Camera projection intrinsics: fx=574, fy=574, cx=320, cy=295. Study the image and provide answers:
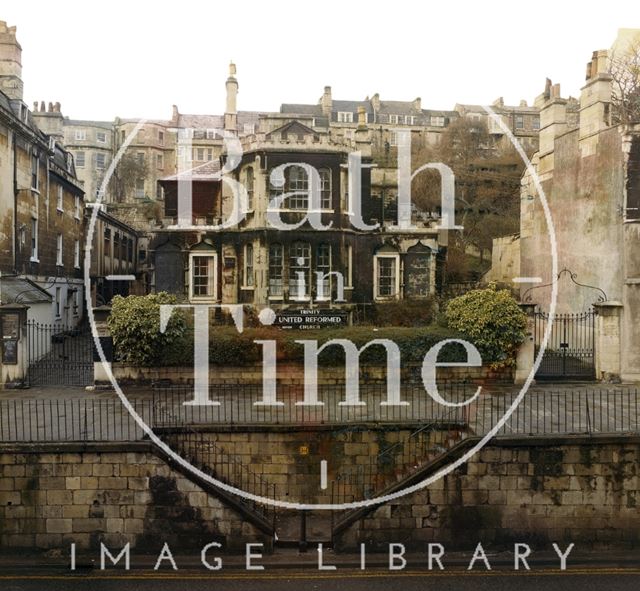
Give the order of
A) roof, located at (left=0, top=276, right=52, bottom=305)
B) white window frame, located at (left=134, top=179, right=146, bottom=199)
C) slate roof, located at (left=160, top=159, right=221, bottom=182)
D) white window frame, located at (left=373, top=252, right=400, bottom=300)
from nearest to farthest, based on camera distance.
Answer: roof, located at (left=0, top=276, right=52, bottom=305) → white window frame, located at (left=373, top=252, right=400, bottom=300) → slate roof, located at (left=160, top=159, right=221, bottom=182) → white window frame, located at (left=134, top=179, right=146, bottom=199)

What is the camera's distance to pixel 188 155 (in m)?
61.2

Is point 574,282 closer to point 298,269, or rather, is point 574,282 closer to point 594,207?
point 594,207

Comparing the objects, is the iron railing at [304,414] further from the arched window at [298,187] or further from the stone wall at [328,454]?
the arched window at [298,187]

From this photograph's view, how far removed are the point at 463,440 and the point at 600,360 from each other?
28.8 ft

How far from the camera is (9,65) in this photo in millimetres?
25781

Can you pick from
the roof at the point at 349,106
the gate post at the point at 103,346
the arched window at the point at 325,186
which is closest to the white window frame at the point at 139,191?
the roof at the point at 349,106

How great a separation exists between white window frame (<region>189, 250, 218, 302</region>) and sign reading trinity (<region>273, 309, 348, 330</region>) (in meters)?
3.74

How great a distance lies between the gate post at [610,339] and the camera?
17.7 metres

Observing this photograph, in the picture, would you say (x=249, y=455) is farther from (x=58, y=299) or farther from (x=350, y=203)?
(x=58, y=299)

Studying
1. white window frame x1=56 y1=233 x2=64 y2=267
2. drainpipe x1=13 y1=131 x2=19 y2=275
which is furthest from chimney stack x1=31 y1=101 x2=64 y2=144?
drainpipe x1=13 y1=131 x2=19 y2=275

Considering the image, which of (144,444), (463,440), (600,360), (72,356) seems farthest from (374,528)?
(72,356)

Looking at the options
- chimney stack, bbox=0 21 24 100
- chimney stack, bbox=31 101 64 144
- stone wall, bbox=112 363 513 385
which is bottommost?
stone wall, bbox=112 363 513 385

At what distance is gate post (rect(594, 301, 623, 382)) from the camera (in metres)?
17.7

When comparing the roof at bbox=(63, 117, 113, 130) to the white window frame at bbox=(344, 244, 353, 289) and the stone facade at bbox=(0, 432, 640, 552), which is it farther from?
the stone facade at bbox=(0, 432, 640, 552)
